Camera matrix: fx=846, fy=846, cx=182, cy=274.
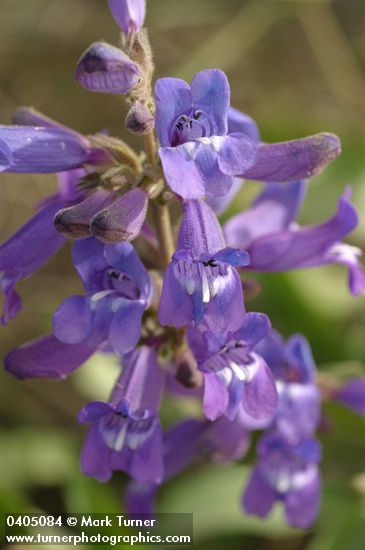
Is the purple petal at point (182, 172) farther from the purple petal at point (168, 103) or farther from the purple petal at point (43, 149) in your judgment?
the purple petal at point (43, 149)

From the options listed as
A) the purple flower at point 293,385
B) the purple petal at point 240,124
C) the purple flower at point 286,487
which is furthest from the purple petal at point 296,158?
the purple flower at point 286,487

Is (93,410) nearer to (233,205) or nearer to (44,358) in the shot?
(44,358)

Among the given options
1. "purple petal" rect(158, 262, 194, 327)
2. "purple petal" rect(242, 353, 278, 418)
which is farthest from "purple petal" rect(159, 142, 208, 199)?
"purple petal" rect(242, 353, 278, 418)

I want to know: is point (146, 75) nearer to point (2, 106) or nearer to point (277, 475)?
point (277, 475)

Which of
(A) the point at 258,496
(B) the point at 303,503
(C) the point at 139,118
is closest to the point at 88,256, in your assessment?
(C) the point at 139,118

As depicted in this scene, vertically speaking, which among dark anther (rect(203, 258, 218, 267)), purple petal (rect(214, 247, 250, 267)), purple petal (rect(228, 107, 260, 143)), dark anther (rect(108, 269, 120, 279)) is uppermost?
purple petal (rect(228, 107, 260, 143))

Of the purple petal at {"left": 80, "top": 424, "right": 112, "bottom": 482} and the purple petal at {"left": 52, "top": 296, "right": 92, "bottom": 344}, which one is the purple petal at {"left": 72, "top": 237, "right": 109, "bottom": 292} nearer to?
the purple petal at {"left": 52, "top": 296, "right": 92, "bottom": 344}

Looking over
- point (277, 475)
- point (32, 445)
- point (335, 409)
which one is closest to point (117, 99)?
point (32, 445)
